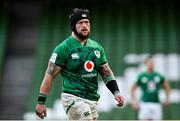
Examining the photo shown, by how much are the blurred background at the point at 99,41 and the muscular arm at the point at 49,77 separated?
27.1 feet

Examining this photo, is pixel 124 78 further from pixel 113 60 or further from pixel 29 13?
pixel 29 13

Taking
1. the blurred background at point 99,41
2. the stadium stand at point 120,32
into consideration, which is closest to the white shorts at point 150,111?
the blurred background at point 99,41

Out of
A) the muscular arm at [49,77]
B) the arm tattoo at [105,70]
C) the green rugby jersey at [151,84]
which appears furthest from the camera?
the green rugby jersey at [151,84]

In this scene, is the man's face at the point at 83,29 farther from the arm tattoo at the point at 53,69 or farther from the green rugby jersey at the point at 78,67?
the arm tattoo at the point at 53,69

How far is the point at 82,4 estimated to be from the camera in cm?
→ 1767

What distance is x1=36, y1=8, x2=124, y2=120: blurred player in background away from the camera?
6.25 metres

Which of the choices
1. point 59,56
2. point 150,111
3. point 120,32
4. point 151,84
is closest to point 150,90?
point 151,84

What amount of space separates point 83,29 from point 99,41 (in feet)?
33.3

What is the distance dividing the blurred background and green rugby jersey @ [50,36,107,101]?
8210 mm

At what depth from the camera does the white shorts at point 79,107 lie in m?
6.23

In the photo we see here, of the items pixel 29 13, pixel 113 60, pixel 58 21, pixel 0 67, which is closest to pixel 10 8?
pixel 29 13

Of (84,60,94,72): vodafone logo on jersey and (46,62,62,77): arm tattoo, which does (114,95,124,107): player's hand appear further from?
(46,62,62,77): arm tattoo

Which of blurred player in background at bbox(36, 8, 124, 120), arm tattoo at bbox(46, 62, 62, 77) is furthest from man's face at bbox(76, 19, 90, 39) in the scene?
arm tattoo at bbox(46, 62, 62, 77)

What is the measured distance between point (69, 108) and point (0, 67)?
31.0 feet
